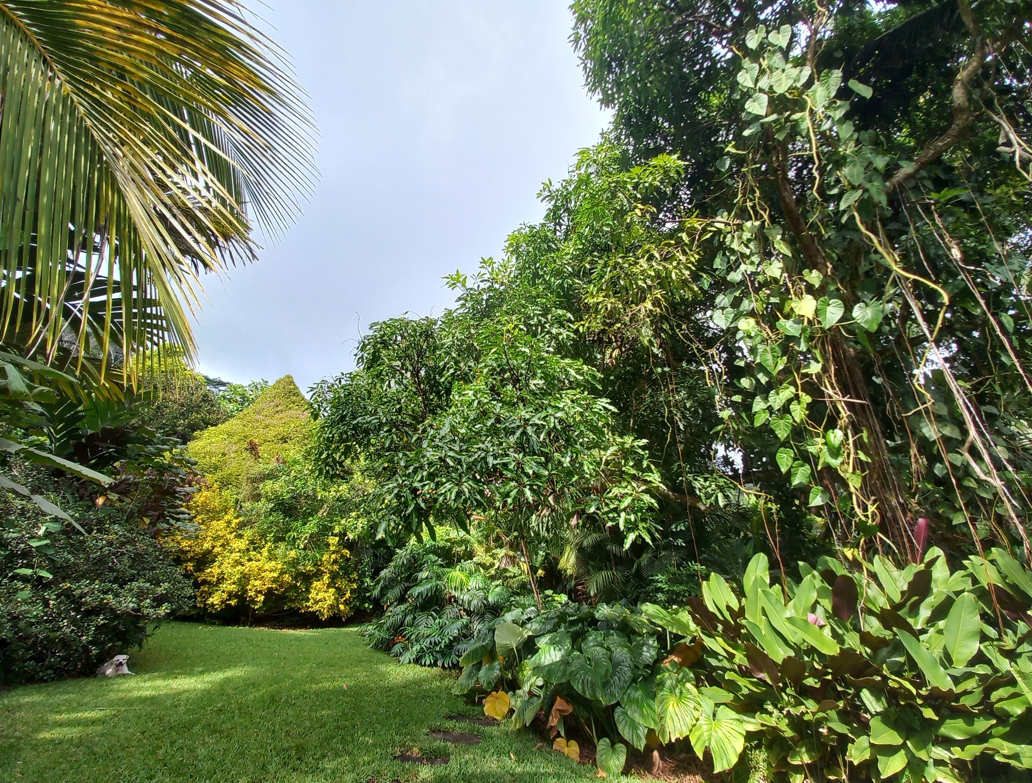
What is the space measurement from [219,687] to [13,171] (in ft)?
14.4

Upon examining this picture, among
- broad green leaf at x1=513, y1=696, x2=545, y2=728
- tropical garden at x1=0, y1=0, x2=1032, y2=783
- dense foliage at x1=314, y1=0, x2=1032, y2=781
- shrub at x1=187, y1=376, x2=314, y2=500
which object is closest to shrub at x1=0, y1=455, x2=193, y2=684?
tropical garden at x1=0, y1=0, x2=1032, y2=783

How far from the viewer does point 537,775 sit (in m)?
2.88

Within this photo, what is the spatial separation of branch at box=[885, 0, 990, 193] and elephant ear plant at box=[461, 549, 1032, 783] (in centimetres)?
211

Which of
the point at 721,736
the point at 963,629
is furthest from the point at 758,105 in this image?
the point at 721,736

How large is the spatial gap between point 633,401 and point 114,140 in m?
4.29

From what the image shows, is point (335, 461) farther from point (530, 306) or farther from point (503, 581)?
point (503, 581)

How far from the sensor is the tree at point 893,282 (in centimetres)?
248

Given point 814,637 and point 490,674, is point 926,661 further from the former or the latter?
point 490,674

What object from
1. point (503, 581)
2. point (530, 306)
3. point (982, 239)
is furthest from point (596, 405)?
point (503, 581)

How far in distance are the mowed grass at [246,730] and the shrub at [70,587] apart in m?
0.30

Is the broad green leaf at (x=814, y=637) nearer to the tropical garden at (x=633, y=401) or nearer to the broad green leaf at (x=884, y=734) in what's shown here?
the tropical garden at (x=633, y=401)

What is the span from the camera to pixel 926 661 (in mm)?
1965

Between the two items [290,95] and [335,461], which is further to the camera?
[335,461]

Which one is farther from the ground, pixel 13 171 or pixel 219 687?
pixel 13 171
